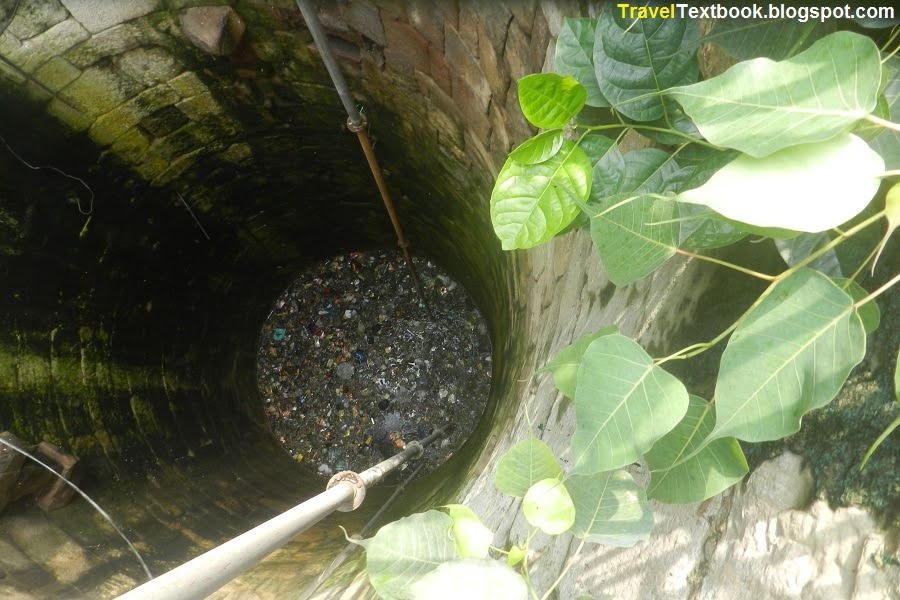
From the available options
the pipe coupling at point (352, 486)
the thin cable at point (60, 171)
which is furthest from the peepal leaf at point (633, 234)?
the thin cable at point (60, 171)

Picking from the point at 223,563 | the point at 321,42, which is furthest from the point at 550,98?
the point at 321,42

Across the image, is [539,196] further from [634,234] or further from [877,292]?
[877,292]

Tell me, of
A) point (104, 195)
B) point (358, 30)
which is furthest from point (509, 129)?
point (104, 195)

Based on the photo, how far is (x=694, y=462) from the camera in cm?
67

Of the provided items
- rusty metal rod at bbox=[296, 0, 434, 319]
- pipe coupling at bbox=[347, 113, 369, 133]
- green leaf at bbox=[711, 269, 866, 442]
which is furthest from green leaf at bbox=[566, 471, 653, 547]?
pipe coupling at bbox=[347, 113, 369, 133]

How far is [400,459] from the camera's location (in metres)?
2.58

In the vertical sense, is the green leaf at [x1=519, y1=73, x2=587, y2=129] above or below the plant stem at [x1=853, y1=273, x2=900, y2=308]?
above

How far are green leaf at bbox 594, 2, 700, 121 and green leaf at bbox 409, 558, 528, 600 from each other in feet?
2.07

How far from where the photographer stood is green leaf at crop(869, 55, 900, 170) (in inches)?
22.5

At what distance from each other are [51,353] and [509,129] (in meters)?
2.44

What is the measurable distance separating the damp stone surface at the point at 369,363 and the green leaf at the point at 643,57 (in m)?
3.40

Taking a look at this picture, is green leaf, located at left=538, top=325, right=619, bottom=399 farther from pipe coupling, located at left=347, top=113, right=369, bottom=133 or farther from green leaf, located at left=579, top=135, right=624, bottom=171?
pipe coupling, located at left=347, top=113, right=369, bottom=133

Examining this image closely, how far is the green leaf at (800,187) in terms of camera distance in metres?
0.46

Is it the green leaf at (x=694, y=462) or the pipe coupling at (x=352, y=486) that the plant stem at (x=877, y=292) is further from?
the pipe coupling at (x=352, y=486)
